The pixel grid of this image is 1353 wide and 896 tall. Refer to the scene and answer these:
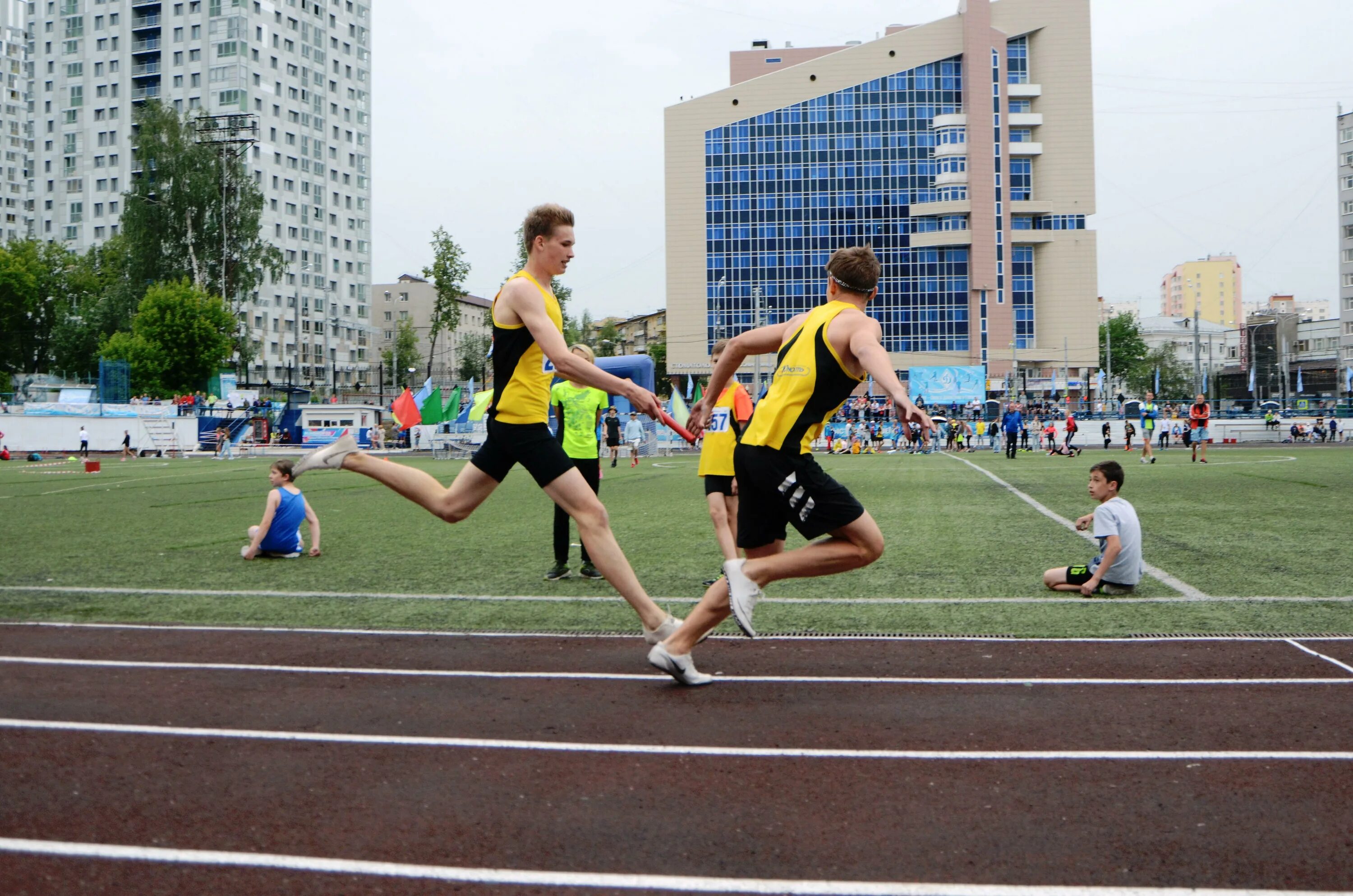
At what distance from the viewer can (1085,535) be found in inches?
454

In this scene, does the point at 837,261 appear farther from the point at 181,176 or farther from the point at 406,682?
the point at 181,176

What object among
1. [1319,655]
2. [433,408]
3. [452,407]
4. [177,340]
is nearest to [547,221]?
[1319,655]

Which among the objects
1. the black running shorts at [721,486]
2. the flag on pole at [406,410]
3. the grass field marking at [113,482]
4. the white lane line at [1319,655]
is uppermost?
the flag on pole at [406,410]

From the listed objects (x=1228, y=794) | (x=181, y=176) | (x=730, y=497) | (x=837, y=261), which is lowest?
(x=1228, y=794)

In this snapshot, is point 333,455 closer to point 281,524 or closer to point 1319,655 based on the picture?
point 281,524

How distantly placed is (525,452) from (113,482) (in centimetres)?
2301

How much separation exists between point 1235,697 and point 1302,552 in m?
6.04

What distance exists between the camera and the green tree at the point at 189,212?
224ft

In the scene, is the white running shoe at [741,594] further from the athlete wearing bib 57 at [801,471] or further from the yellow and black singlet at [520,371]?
the yellow and black singlet at [520,371]

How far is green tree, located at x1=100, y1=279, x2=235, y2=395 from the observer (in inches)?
2461

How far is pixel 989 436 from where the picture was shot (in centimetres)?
5219

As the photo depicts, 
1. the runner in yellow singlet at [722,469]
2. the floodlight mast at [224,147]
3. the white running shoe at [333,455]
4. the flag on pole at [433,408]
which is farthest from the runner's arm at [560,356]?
the floodlight mast at [224,147]

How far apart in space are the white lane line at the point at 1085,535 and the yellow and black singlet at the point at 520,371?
16.0 feet

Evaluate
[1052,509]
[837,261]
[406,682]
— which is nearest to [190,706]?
[406,682]
